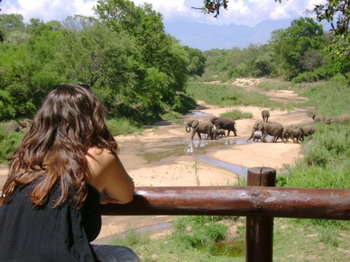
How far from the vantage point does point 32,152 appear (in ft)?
7.59

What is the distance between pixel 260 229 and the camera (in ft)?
10.4

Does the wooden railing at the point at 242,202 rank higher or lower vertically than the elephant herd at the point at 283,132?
higher

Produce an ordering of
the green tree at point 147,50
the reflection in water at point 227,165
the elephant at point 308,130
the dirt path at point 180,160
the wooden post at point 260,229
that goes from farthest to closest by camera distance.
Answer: the green tree at point 147,50 < the elephant at point 308,130 < the reflection in water at point 227,165 < the dirt path at point 180,160 < the wooden post at point 260,229

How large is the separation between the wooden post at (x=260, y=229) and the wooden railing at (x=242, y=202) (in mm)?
112

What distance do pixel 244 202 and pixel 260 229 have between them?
0.34 metres

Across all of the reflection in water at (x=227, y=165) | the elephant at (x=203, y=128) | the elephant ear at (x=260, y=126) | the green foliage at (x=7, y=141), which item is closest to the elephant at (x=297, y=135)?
the elephant ear at (x=260, y=126)

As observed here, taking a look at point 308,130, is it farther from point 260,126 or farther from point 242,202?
point 242,202

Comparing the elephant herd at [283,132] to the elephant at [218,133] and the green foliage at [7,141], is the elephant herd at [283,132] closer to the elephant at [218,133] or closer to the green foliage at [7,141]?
the elephant at [218,133]

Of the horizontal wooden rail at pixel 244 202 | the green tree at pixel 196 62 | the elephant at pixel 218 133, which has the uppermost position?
the green tree at pixel 196 62

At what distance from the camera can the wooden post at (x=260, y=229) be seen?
3.11 meters

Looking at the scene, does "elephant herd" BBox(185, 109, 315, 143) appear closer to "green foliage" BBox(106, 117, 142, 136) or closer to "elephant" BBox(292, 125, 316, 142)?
"elephant" BBox(292, 125, 316, 142)

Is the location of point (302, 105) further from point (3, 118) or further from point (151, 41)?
point (3, 118)

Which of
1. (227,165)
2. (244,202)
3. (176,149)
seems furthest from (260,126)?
(244,202)

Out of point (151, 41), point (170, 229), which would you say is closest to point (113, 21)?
point (151, 41)
